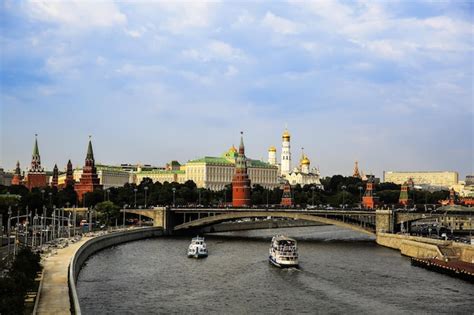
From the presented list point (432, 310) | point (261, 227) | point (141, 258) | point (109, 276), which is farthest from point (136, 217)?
point (432, 310)

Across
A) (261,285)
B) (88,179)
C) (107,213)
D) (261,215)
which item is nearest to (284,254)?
(261,285)

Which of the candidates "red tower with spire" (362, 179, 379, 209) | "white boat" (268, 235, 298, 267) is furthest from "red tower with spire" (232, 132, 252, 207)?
"white boat" (268, 235, 298, 267)

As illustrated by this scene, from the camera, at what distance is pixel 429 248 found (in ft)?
227

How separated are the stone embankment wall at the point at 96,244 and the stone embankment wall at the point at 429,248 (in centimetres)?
3264

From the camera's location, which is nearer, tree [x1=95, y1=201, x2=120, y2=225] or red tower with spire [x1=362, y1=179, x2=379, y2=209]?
tree [x1=95, y1=201, x2=120, y2=225]

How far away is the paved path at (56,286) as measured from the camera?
117ft

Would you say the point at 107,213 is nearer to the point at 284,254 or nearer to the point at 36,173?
the point at 284,254

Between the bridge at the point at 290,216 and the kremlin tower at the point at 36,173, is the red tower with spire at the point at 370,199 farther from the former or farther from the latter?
the kremlin tower at the point at 36,173

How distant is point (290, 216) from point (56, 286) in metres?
59.9

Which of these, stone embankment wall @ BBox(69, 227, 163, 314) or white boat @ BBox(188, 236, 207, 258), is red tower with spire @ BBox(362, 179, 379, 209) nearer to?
stone embankment wall @ BBox(69, 227, 163, 314)

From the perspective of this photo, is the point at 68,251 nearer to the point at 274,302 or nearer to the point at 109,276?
the point at 109,276

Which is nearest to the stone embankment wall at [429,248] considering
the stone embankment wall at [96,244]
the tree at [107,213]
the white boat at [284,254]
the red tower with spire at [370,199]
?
the white boat at [284,254]

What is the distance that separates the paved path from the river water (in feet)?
6.12

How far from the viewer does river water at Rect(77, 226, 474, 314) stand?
44625 mm
